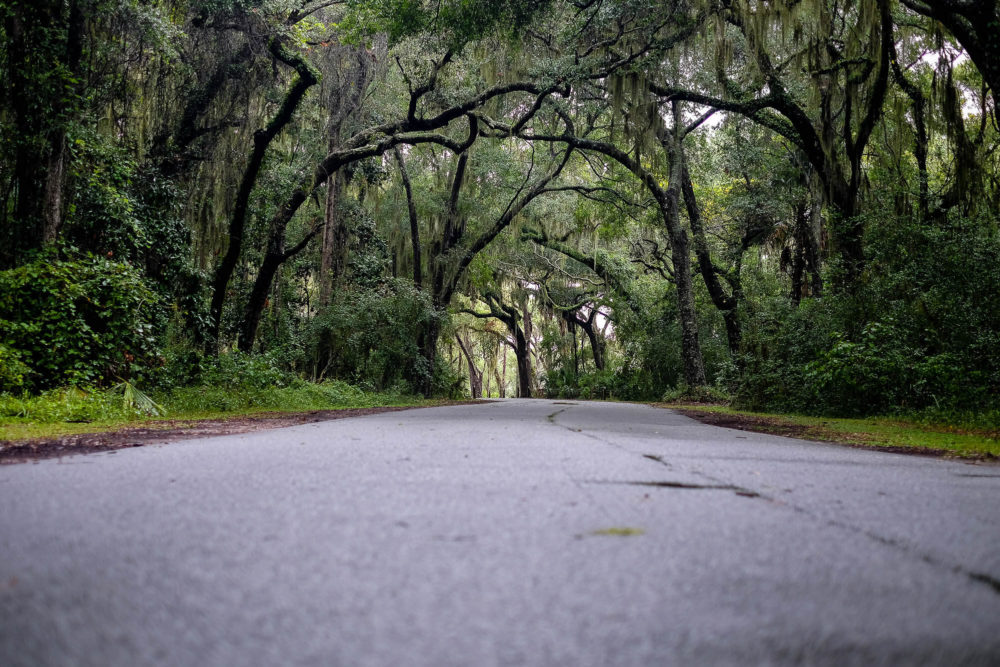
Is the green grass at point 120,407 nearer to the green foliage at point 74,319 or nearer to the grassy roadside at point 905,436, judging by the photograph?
the green foliage at point 74,319

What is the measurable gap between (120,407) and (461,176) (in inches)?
518

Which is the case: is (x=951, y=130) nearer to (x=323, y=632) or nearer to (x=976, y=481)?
(x=976, y=481)

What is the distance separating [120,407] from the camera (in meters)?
7.02

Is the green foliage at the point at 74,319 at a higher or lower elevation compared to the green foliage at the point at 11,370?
higher

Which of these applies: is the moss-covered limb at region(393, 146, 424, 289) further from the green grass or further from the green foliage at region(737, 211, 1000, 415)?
the green foliage at region(737, 211, 1000, 415)

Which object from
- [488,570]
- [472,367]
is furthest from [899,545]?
[472,367]

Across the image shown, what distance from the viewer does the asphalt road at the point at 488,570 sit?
3.22 feet

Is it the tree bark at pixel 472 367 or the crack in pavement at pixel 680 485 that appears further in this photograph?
the tree bark at pixel 472 367

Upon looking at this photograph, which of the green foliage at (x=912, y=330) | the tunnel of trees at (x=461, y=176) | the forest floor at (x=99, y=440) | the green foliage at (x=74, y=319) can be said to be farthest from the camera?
the tunnel of trees at (x=461, y=176)

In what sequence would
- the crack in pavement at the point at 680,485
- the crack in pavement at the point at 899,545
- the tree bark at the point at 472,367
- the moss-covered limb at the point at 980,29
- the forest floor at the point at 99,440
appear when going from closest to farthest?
the crack in pavement at the point at 899,545, the crack in pavement at the point at 680,485, the forest floor at the point at 99,440, the moss-covered limb at the point at 980,29, the tree bark at the point at 472,367

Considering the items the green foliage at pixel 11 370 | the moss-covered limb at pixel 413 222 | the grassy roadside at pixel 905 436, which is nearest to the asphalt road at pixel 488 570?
the grassy roadside at pixel 905 436

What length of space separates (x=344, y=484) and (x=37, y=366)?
6678mm

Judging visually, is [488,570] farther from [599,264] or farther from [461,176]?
[599,264]

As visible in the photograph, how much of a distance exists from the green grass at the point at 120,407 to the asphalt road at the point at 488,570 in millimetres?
3486
